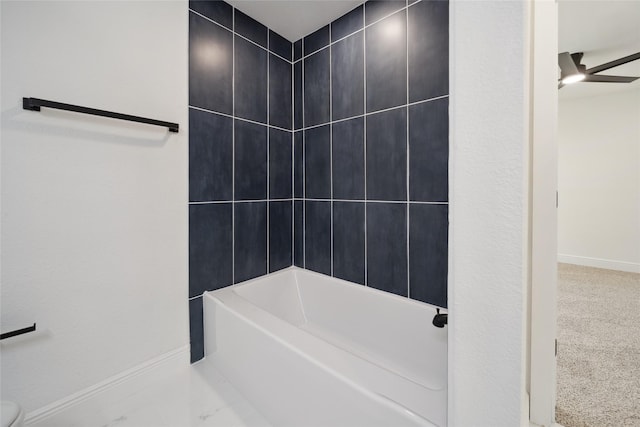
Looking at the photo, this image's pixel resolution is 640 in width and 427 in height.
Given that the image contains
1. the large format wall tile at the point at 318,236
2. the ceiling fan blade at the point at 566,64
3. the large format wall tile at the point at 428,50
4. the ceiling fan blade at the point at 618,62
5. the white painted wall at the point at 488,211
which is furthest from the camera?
the ceiling fan blade at the point at 566,64

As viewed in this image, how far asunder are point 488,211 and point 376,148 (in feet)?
4.17

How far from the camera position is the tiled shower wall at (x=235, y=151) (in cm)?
172

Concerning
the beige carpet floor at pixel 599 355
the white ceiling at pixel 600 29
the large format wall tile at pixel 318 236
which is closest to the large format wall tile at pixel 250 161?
the large format wall tile at pixel 318 236

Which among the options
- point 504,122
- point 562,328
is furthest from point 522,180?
point 562,328

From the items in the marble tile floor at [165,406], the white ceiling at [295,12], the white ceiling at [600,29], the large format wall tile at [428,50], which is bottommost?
the marble tile floor at [165,406]

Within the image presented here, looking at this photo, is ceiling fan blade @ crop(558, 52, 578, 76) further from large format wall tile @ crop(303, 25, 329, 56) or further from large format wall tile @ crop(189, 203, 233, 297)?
large format wall tile @ crop(189, 203, 233, 297)

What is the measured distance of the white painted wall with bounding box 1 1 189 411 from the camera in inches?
44.5

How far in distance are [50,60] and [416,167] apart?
6.05 feet

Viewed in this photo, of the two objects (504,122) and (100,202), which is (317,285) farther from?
(504,122)

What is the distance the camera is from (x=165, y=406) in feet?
4.54

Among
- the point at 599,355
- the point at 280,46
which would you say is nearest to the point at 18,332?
the point at 280,46

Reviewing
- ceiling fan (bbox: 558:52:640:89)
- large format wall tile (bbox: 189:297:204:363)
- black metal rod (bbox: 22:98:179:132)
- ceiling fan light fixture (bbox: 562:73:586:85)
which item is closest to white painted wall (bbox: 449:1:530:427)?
black metal rod (bbox: 22:98:179:132)

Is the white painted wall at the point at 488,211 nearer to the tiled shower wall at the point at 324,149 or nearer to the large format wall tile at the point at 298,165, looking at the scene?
the tiled shower wall at the point at 324,149

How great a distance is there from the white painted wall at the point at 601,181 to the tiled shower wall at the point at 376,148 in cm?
396
